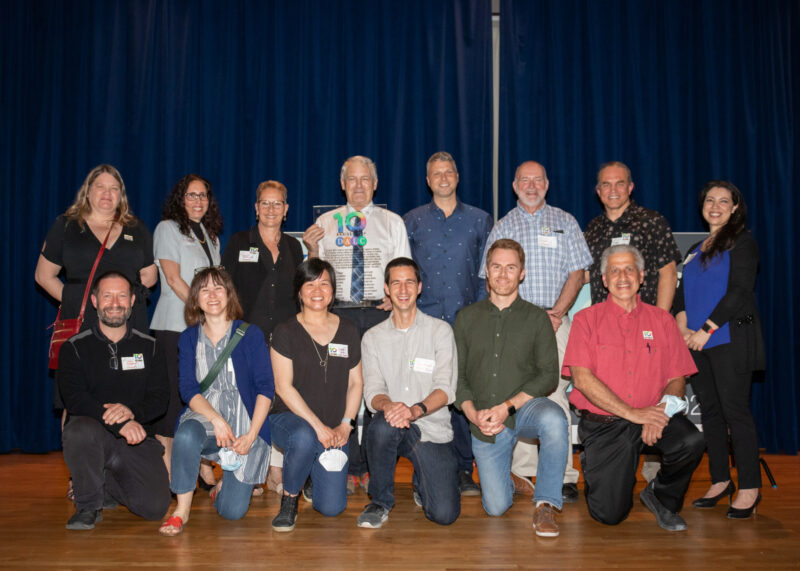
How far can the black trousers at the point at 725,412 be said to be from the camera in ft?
10.8

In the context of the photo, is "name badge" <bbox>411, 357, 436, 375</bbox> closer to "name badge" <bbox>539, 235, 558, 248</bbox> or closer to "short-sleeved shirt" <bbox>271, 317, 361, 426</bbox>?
"short-sleeved shirt" <bbox>271, 317, 361, 426</bbox>

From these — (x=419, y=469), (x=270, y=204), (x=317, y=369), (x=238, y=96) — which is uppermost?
(x=238, y=96)

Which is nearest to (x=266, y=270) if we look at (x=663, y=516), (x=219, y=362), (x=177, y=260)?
(x=177, y=260)

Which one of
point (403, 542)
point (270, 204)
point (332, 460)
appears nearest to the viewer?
point (403, 542)

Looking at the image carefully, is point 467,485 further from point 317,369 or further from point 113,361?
point 113,361

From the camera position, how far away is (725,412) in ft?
11.0

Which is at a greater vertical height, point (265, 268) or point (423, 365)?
point (265, 268)

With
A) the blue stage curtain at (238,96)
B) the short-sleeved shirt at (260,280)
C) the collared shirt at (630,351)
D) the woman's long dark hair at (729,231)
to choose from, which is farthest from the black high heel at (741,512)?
the blue stage curtain at (238,96)

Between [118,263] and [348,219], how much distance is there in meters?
1.40

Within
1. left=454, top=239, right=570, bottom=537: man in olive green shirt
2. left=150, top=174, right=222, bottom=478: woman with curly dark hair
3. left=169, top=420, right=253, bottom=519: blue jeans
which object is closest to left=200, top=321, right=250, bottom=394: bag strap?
left=169, top=420, right=253, bottom=519: blue jeans

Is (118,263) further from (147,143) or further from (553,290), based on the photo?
(553,290)

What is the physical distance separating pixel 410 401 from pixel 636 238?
5.79 feet

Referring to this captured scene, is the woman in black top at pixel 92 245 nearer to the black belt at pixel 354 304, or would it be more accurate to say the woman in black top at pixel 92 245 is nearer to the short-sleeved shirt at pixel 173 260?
the short-sleeved shirt at pixel 173 260

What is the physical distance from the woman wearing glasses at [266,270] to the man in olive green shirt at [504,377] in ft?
3.73
